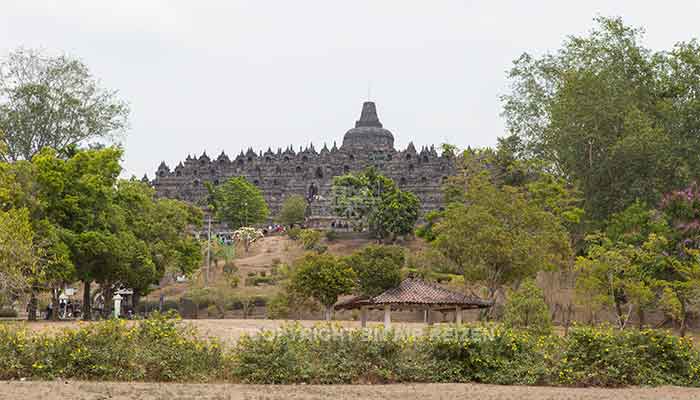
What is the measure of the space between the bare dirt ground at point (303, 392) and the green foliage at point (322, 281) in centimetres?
2482

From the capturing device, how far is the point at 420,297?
3434 centimetres

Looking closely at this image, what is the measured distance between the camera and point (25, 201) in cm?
3881

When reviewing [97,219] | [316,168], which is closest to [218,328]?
[97,219]

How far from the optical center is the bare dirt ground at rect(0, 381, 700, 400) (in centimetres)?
1912

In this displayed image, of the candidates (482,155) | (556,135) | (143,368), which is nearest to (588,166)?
(556,135)

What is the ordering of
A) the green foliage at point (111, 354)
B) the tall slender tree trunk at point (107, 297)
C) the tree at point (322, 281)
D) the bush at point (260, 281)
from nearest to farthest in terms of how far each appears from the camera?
the green foliage at point (111, 354) → the tall slender tree trunk at point (107, 297) → the tree at point (322, 281) → the bush at point (260, 281)

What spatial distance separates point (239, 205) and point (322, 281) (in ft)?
140

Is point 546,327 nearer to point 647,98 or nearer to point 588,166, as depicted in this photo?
point 588,166

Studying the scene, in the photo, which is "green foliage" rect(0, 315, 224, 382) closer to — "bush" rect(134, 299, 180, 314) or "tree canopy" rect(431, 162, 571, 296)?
"tree canopy" rect(431, 162, 571, 296)

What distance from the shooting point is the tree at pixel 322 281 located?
46.8m

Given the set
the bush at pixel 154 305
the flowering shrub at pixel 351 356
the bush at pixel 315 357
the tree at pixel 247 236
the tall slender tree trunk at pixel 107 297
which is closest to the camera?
the flowering shrub at pixel 351 356

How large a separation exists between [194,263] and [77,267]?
472 inches

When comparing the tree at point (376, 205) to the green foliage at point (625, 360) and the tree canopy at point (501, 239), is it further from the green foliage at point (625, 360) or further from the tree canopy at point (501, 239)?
the green foliage at point (625, 360)

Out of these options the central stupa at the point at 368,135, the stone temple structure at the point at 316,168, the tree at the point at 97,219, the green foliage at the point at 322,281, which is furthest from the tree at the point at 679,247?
the central stupa at the point at 368,135
